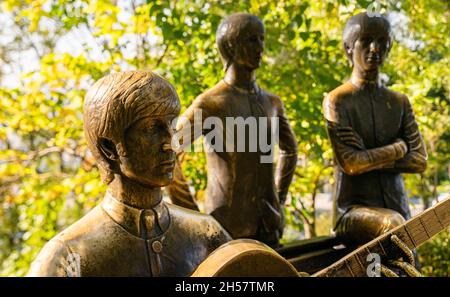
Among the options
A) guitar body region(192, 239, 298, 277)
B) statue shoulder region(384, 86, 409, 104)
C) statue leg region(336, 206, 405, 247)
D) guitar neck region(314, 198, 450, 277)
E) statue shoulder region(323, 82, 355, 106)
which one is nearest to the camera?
guitar body region(192, 239, 298, 277)

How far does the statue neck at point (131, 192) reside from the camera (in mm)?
1484

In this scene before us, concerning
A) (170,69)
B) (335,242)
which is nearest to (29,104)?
(170,69)

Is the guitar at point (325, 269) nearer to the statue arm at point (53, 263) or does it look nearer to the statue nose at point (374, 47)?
the statue arm at point (53, 263)

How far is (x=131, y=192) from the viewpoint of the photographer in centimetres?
149

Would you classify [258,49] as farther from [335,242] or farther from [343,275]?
[343,275]

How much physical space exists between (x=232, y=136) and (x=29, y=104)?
2389 mm

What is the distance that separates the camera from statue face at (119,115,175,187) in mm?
1431

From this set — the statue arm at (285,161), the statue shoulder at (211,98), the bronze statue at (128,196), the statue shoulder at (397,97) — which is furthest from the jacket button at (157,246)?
the statue shoulder at (397,97)

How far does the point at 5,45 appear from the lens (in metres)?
6.47

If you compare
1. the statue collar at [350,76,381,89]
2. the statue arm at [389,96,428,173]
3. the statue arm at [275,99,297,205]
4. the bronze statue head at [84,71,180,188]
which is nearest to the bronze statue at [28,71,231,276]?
the bronze statue head at [84,71,180,188]

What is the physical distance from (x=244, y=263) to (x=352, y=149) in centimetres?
185

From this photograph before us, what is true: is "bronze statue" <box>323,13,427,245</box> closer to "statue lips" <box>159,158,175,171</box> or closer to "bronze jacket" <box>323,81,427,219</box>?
"bronze jacket" <box>323,81,427,219</box>

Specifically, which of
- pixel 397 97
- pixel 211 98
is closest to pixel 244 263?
pixel 211 98

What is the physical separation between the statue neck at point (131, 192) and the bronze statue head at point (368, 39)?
1897mm
